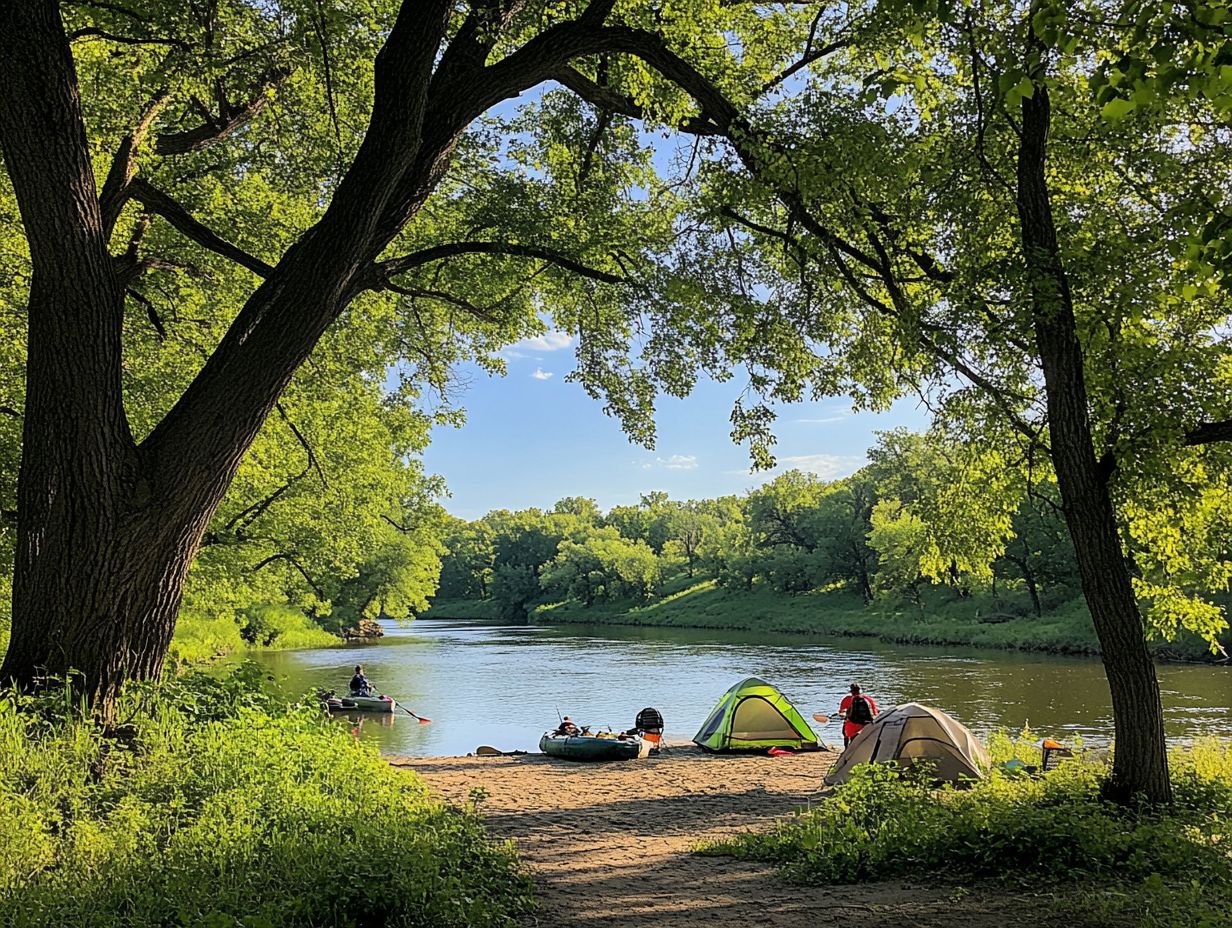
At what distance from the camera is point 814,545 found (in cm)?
6500

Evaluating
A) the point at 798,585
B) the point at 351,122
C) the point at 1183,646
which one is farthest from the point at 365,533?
the point at 798,585

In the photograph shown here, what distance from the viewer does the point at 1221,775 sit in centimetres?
850

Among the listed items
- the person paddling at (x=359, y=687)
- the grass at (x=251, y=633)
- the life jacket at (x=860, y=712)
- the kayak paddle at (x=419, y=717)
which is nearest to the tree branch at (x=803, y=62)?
the life jacket at (x=860, y=712)

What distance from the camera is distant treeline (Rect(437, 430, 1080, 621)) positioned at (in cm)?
1015

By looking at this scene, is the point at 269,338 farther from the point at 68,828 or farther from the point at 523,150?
the point at 523,150

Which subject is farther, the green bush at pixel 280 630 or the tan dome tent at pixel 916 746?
the green bush at pixel 280 630

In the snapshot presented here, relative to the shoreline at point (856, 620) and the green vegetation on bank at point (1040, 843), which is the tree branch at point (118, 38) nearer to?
the green vegetation on bank at point (1040, 843)

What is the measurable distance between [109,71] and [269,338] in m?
3.81

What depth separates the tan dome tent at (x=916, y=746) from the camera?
33.6 ft

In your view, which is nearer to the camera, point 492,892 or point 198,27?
point 492,892

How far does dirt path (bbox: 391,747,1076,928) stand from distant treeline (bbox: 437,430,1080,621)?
12.3ft

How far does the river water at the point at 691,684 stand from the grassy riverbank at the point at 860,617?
8.35 ft

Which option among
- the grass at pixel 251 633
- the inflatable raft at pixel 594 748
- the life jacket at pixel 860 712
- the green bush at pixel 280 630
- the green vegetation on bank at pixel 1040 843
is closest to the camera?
the green vegetation on bank at pixel 1040 843

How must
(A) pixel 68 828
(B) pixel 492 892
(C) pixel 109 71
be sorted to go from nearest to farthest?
(A) pixel 68 828 < (B) pixel 492 892 < (C) pixel 109 71
